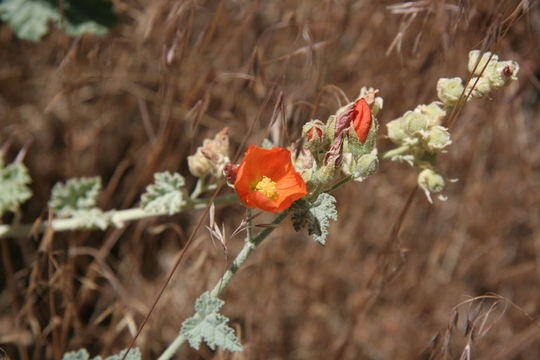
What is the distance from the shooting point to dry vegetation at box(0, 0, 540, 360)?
2.54 meters

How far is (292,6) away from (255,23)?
0.29m

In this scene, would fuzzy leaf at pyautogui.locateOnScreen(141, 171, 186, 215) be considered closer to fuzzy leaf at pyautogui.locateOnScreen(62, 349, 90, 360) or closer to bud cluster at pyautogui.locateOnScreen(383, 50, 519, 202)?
fuzzy leaf at pyautogui.locateOnScreen(62, 349, 90, 360)

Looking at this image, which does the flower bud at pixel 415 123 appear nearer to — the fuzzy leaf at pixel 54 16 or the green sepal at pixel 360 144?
the green sepal at pixel 360 144

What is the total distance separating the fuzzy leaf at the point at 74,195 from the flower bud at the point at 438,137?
1234 mm

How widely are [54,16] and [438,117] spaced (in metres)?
1.67

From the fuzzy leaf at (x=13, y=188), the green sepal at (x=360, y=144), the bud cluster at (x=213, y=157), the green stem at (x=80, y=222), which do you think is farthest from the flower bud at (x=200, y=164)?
the fuzzy leaf at (x=13, y=188)

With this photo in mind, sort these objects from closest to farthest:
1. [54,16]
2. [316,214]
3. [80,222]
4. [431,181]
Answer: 1. [316,214]
2. [431,181]
3. [80,222]
4. [54,16]

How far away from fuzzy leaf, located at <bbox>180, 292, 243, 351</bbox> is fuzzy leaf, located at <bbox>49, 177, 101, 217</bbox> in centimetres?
81

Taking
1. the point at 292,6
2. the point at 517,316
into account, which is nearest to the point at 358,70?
the point at 292,6

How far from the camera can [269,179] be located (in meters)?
1.55

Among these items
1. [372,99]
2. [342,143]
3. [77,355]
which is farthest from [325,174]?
[77,355]

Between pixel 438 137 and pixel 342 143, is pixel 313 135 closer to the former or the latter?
pixel 342 143

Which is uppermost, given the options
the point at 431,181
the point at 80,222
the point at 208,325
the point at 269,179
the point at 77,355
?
the point at 269,179

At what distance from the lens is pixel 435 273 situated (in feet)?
9.46
